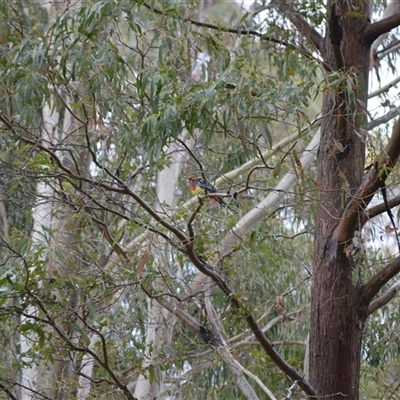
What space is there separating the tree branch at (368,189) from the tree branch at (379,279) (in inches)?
7.8

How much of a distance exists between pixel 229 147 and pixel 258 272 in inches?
76.1

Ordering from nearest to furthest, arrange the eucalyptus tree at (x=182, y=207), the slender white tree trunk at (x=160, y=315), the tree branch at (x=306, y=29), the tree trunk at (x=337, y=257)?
the eucalyptus tree at (x=182, y=207) → the tree trunk at (x=337, y=257) → the slender white tree trunk at (x=160, y=315) → the tree branch at (x=306, y=29)

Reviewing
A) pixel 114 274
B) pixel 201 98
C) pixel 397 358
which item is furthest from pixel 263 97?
pixel 397 358

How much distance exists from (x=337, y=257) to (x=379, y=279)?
22cm

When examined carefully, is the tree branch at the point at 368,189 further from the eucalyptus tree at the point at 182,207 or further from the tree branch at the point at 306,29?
the tree branch at the point at 306,29

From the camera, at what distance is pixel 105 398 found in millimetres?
3777

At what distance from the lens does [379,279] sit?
10.9 ft

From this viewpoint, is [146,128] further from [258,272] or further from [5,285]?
[258,272]

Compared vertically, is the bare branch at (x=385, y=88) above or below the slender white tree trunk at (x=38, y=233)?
above

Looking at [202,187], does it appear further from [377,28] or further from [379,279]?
[377,28]

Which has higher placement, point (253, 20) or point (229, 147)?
point (229, 147)

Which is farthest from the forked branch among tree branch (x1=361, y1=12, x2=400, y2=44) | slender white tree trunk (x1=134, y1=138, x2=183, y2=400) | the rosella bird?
tree branch (x1=361, y1=12, x2=400, y2=44)

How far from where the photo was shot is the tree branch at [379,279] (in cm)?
323

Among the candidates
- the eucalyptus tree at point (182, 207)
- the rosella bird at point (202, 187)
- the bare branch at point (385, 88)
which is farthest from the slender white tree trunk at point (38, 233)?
the bare branch at point (385, 88)
